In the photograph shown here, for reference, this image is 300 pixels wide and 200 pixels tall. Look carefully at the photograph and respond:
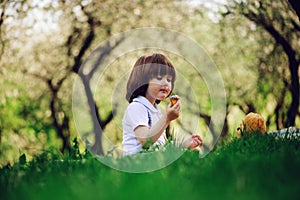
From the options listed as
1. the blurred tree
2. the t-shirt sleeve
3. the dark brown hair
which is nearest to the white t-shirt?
the t-shirt sleeve

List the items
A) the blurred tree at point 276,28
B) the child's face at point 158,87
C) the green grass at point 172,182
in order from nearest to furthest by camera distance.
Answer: the green grass at point 172,182 < the child's face at point 158,87 < the blurred tree at point 276,28

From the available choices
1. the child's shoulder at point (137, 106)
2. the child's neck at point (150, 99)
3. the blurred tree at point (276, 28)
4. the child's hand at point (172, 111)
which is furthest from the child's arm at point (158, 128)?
the blurred tree at point (276, 28)

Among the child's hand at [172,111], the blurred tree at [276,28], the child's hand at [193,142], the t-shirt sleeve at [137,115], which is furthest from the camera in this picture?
the blurred tree at [276,28]

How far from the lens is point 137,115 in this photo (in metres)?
2.97

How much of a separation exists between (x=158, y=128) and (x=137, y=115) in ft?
0.90

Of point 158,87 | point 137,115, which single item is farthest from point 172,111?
point 158,87

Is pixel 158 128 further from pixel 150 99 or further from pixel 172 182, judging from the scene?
pixel 172 182

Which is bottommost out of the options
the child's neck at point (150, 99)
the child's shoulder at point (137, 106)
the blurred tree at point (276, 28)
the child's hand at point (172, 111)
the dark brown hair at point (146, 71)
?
the child's hand at point (172, 111)

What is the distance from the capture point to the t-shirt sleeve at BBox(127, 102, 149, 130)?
2943 millimetres

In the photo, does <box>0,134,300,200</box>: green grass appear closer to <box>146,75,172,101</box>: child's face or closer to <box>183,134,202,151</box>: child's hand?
<box>183,134,202,151</box>: child's hand

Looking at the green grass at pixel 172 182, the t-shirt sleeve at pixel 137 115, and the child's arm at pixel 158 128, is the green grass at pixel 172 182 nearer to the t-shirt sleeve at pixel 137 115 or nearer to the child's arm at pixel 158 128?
the child's arm at pixel 158 128

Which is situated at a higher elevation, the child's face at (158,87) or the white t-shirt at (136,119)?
the child's face at (158,87)

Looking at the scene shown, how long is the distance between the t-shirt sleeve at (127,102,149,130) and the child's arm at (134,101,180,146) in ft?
0.11

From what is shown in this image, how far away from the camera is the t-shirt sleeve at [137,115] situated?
116 inches
